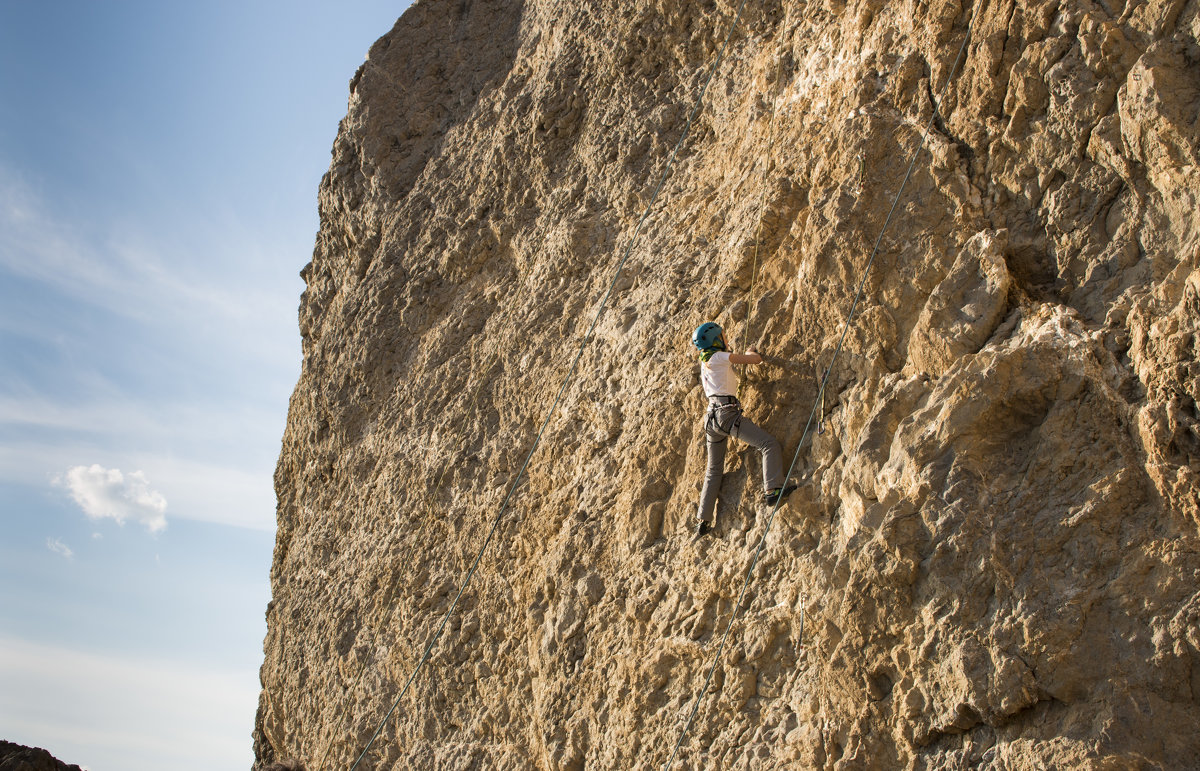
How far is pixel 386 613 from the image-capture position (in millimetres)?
8070

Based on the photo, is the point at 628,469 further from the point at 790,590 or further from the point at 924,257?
the point at 924,257

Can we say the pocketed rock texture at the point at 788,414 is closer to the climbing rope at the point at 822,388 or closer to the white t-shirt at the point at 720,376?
the climbing rope at the point at 822,388

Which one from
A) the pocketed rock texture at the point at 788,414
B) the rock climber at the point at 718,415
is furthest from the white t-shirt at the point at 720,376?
the pocketed rock texture at the point at 788,414

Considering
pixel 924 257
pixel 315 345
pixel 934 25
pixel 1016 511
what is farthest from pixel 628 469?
pixel 315 345

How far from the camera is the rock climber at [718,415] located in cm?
560

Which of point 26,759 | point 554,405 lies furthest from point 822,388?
point 26,759

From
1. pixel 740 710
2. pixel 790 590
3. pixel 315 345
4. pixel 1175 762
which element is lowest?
pixel 1175 762

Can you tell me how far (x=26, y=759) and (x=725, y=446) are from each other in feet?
24.5

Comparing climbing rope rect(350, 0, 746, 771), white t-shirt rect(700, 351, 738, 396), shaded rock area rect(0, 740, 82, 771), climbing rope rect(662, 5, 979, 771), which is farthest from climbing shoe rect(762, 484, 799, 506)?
shaded rock area rect(0, 740, 82, 771)

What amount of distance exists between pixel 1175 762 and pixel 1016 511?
110 cm

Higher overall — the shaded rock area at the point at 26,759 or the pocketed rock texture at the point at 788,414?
the pocketed rock texture at the point at 788,414

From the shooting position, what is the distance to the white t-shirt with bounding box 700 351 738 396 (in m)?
5.70

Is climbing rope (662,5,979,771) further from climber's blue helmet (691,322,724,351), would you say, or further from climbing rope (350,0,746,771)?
climbing rope (350,0,746,771)

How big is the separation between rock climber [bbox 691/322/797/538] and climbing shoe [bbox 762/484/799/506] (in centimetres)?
15
